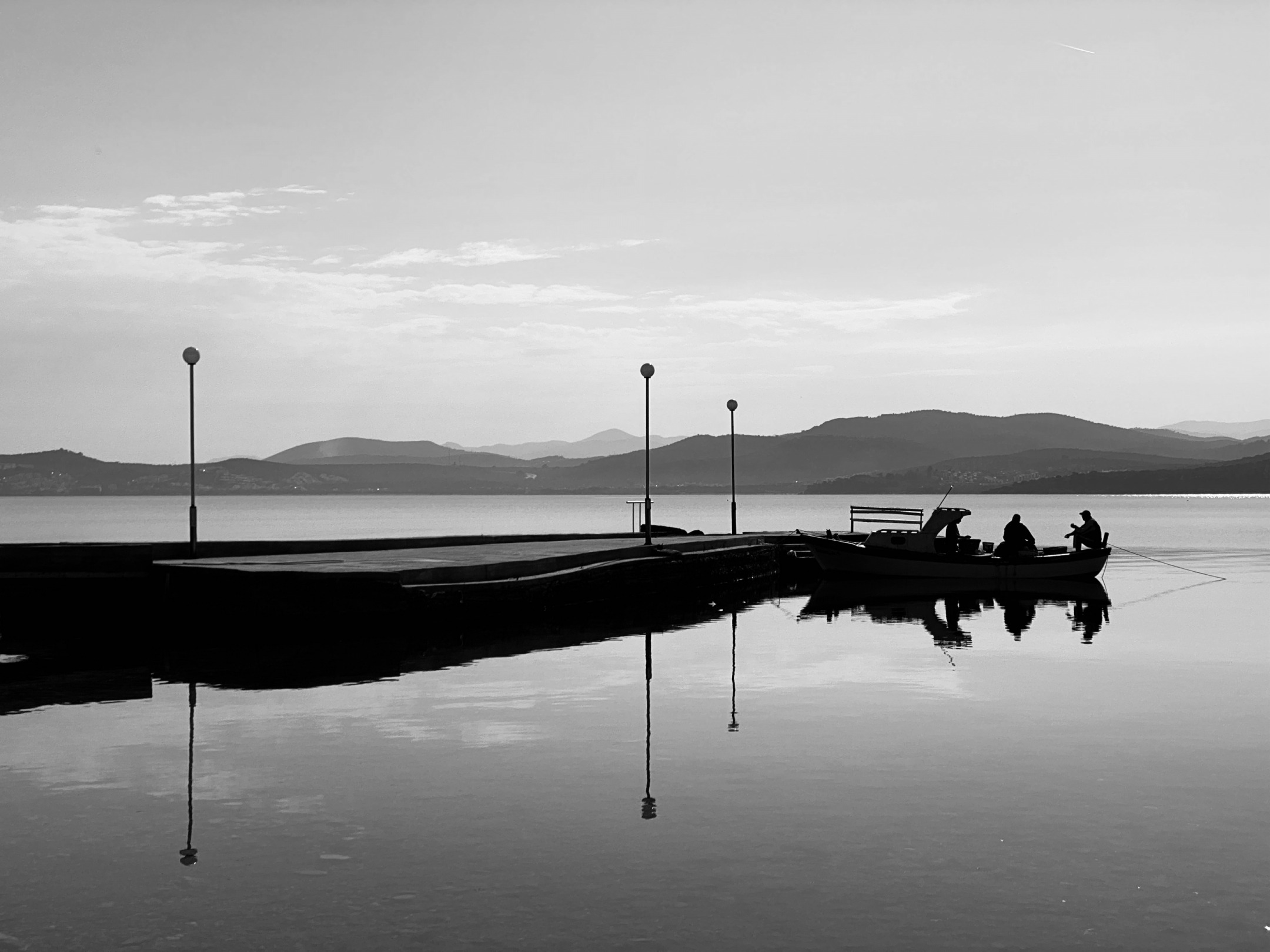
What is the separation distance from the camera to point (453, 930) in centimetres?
816

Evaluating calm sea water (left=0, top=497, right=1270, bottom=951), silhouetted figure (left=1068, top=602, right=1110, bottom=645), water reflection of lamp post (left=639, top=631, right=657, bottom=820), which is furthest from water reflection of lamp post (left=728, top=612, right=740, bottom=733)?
silhouetted figure (left=1068, top=602, right=1110, bottom=645)

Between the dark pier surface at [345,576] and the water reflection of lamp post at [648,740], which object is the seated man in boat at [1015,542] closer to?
the dark pier surface at [345,576]

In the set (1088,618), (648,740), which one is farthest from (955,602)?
(648,740)

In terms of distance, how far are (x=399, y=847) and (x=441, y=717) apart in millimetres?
6528

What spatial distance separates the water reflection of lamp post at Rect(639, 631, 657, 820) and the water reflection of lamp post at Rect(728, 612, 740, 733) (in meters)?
1.03

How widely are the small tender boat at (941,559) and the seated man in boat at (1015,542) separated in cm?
15

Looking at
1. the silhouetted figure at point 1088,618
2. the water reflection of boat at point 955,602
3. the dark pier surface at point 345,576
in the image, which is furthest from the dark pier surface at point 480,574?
the silhouetted figure at point 1088,618

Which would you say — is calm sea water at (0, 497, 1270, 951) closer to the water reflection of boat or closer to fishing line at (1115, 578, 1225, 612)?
the water reflection of boat

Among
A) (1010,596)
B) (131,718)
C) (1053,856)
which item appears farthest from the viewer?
(1010,596)

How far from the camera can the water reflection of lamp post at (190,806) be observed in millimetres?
9758

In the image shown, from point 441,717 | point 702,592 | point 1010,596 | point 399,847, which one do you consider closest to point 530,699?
point 441,717

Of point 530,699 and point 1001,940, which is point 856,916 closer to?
point 1001,940

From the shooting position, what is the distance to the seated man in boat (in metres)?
44.7

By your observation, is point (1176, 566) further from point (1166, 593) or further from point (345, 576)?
point (345, 576)
